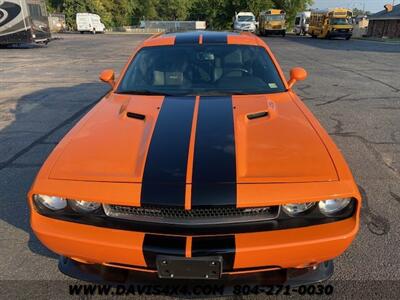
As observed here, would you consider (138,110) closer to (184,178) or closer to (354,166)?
(184,178)

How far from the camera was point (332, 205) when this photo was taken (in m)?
2.00

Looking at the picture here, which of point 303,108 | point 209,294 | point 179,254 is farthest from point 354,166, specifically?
point 179,254

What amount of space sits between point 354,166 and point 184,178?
308 cm

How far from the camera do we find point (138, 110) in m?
2.81

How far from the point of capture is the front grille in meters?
1.88

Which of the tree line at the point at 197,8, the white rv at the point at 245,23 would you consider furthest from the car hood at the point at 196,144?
the tree line at the point at 197,8

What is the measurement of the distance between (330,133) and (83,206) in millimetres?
4488

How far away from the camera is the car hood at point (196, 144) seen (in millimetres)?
2002

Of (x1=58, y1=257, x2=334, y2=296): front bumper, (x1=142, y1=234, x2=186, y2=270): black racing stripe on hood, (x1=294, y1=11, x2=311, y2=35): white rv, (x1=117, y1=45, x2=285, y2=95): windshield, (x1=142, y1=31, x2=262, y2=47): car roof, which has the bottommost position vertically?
(x1=294, y1=11, x2=311, y2=35): white rv

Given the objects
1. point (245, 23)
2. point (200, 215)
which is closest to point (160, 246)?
point (200, 215)

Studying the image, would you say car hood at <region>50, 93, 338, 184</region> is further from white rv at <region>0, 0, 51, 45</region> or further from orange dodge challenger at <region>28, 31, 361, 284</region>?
white rv at <region>0, 0, 51, 45</region>

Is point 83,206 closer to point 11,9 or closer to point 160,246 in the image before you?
point 160,246

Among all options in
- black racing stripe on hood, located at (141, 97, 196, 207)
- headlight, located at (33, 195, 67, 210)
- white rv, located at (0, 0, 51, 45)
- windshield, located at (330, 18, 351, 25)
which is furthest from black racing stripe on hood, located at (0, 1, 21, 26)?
windshield, located at (330, 18, 351, 25)

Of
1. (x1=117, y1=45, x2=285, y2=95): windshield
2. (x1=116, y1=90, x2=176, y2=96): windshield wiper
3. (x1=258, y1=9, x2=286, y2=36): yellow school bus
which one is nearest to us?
(x1=116, y1=90, x2=176, y2=96): windshield wiper
